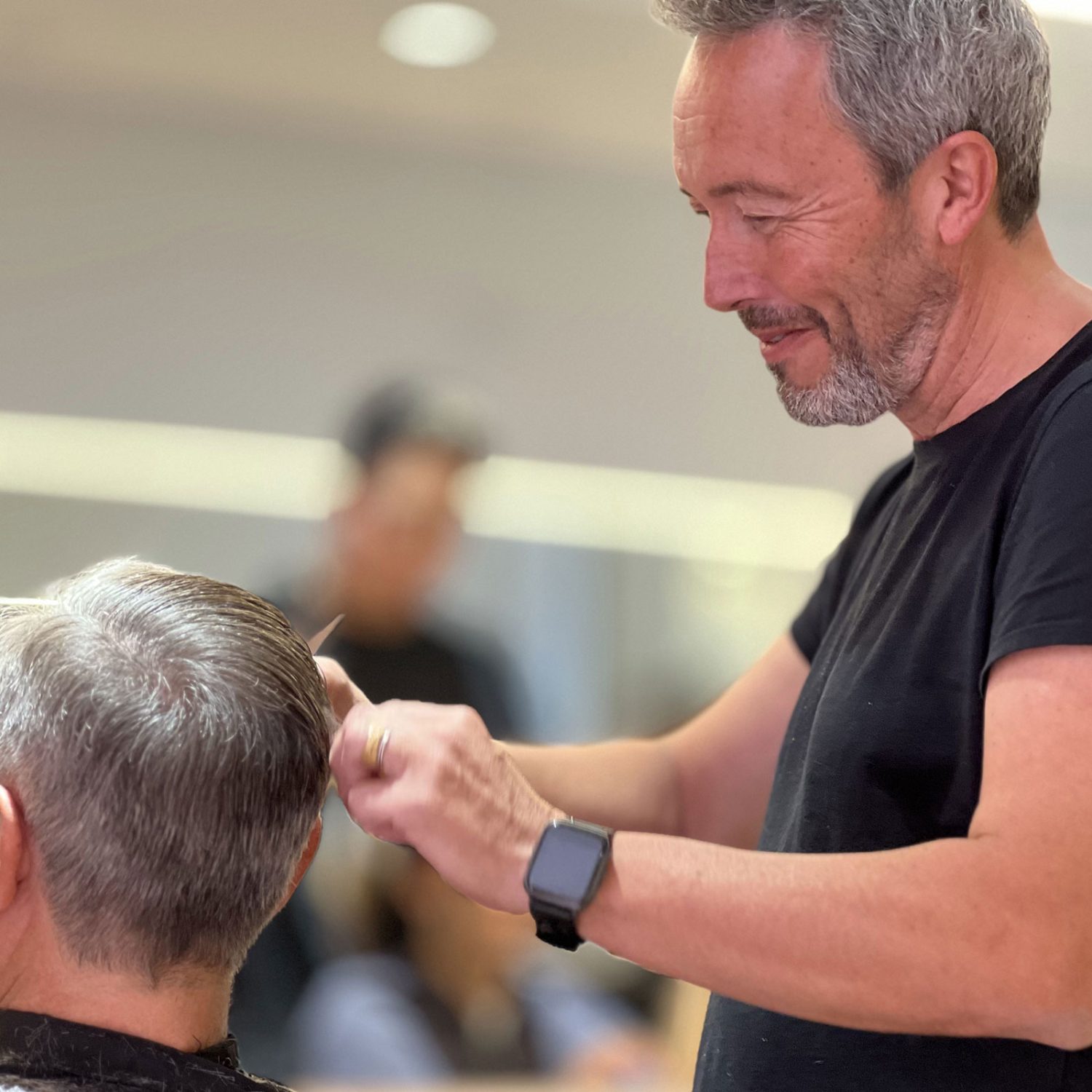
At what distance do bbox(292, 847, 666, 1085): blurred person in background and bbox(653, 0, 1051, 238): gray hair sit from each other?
103 inches

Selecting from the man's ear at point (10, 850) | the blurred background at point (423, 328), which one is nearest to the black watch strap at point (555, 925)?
the man's ear at point (10, 850)

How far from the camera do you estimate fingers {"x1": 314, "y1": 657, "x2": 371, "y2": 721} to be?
4.52ft

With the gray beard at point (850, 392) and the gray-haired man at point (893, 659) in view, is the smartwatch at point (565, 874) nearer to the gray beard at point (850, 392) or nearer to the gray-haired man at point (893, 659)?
the gray-haired man at point (893, 659)

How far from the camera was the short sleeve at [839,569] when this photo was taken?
166 centimetres

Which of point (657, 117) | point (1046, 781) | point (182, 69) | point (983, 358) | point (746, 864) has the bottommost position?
point (746, 864)

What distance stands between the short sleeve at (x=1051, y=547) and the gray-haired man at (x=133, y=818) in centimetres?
59

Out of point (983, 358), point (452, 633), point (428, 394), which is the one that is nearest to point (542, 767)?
point (983, 358)

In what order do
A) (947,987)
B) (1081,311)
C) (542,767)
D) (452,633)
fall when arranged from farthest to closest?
(452,633)
(542,767)
(1081,311)
(947,987)

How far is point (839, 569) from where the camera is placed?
5.59 feet

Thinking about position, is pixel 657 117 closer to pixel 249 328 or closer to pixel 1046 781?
pixel 249 328

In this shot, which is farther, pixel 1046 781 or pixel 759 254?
pixel 759 254

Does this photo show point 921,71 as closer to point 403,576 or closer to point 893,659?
point 893,659

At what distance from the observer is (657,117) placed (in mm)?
4582

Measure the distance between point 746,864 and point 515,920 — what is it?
2.93 meters
